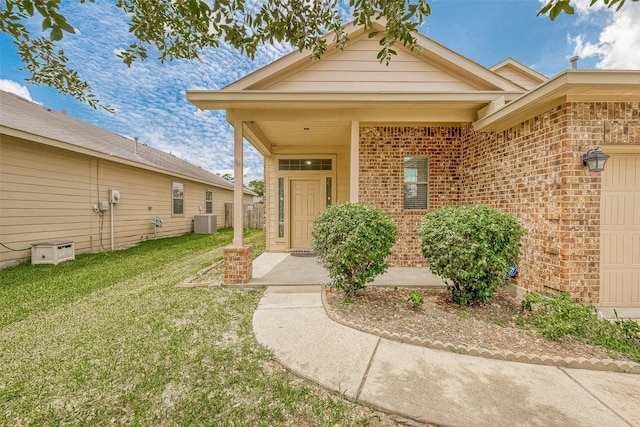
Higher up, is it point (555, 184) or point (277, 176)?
point (277, 176)

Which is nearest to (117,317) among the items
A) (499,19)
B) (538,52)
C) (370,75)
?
(370,75)

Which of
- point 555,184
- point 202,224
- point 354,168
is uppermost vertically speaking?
point 354,168

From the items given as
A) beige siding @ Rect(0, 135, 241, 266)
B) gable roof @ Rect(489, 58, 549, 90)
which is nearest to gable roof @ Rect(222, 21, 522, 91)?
gable roof @ Rect(489, 58, 549, 90)

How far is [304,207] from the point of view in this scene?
300 inches

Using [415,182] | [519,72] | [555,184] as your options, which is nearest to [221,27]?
[555,184]

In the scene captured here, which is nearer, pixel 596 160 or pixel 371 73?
pixel 596 160

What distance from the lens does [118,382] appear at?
80.7 inches

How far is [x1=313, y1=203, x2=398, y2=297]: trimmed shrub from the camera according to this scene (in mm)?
3473

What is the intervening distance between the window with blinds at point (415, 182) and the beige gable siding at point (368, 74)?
1.44m

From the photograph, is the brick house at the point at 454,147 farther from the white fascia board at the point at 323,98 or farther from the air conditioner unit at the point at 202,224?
the air conditioner unit at the point at 202,224

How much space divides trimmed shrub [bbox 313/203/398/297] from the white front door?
3.75 metres

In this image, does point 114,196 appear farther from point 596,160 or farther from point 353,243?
point 596,160

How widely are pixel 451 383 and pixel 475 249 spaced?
1.66m

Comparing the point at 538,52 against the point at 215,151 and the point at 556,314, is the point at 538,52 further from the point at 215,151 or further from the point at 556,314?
the point at 215,151
